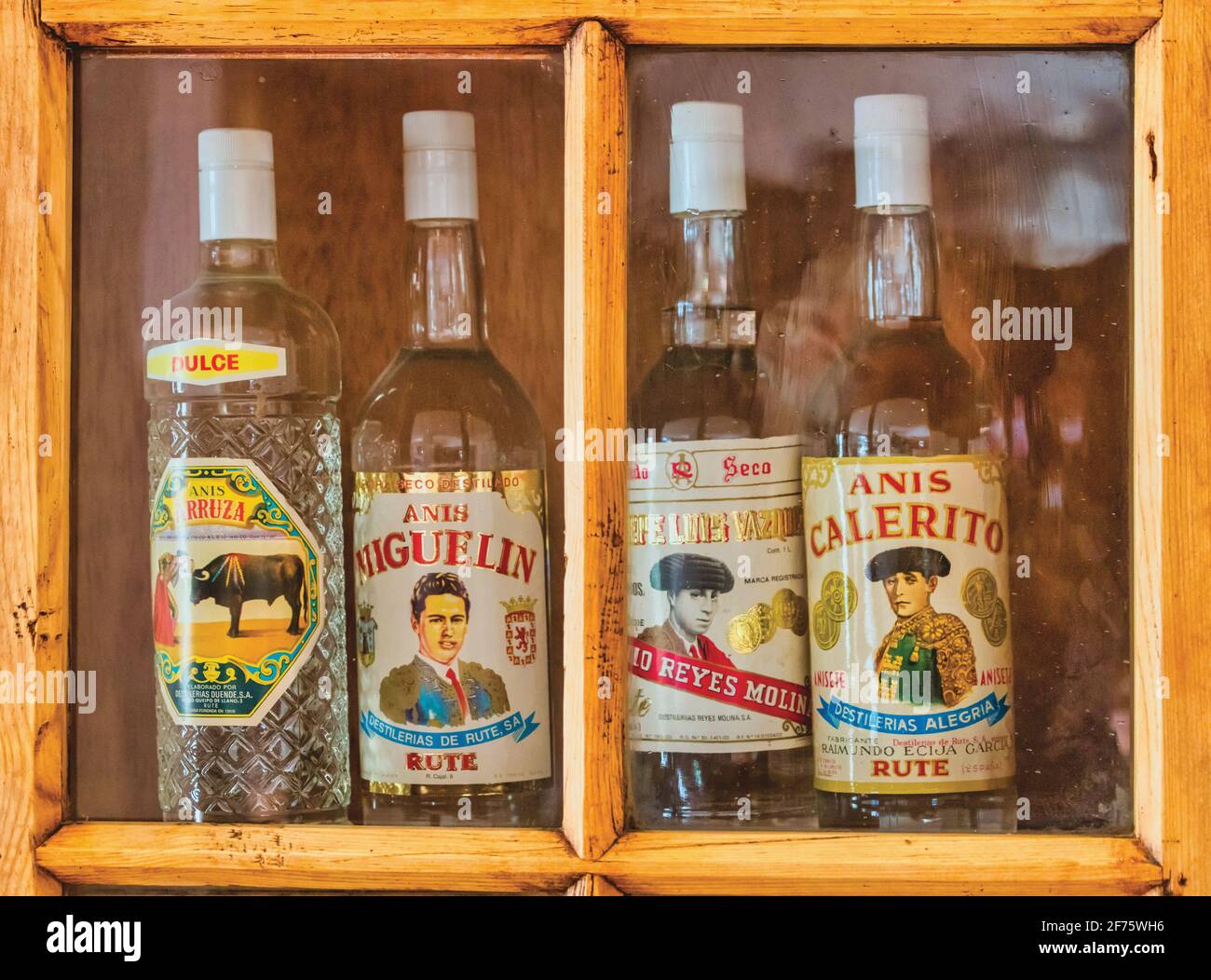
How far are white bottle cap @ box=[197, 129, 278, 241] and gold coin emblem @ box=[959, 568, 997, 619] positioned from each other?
393 millimetres

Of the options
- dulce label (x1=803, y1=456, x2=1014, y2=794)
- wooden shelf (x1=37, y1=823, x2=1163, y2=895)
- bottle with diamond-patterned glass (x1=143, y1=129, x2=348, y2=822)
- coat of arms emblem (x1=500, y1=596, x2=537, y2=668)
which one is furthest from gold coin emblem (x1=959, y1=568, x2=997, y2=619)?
bottle with diamond-patterned glass (x1=143, y1=129, x2=348, y2=822)

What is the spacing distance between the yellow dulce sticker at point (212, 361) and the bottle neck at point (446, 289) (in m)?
0.08

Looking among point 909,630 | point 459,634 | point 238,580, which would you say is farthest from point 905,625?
point 238,580

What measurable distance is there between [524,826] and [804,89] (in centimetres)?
39

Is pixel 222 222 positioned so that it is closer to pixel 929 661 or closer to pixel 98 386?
pixel 98 386

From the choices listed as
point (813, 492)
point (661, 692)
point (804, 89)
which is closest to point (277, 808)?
point (661, 692)

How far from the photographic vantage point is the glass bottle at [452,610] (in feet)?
2.17

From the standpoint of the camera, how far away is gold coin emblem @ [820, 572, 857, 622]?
0.65 meters

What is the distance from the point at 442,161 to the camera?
2.29 ft

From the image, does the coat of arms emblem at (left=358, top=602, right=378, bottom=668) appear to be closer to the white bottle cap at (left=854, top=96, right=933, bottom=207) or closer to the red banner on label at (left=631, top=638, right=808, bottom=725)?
the red banner on label at (left=631, top=638, right=808, bottom=725)

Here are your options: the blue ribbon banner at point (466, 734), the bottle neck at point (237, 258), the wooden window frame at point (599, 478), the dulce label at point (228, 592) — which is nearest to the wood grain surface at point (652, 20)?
the wooden window frame at point (599, 478)

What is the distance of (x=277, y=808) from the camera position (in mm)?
680
